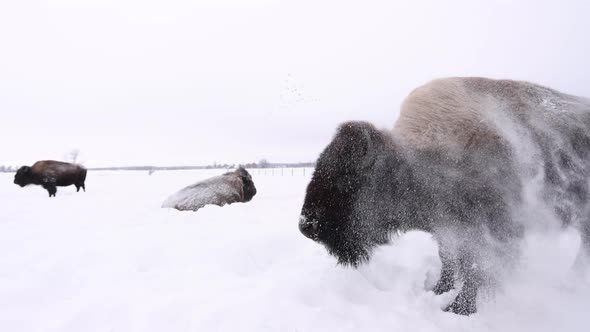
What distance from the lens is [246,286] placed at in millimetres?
2408

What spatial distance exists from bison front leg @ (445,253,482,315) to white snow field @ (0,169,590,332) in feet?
0.26

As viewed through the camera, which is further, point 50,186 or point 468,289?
point 50,186

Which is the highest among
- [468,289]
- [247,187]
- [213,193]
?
[468,289]

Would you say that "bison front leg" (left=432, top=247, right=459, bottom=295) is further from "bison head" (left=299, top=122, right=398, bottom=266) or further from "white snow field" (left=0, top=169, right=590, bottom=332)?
"bison head" (left=299, top=122, right=398, bottom=266)

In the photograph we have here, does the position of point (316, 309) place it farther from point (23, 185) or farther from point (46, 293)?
point (23, 185)

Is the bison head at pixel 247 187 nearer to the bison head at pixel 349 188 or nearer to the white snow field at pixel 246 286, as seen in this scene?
the white snow field at pixel 246 286

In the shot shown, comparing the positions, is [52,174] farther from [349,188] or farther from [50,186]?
[349,188]

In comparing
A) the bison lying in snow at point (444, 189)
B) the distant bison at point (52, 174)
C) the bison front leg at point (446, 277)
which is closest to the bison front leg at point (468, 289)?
the bison lying in snow at point (444, 189)

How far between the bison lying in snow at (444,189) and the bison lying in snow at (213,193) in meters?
4.73

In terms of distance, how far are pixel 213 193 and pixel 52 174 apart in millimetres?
9886

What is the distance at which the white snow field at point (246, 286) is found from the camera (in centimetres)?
195

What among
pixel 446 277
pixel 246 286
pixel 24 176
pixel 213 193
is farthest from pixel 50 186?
pixel 446 277

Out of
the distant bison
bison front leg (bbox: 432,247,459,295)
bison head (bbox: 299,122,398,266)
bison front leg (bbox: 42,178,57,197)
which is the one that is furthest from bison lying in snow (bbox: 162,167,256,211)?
the distant bison

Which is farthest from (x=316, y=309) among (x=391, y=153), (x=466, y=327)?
(x=391, y=153)
